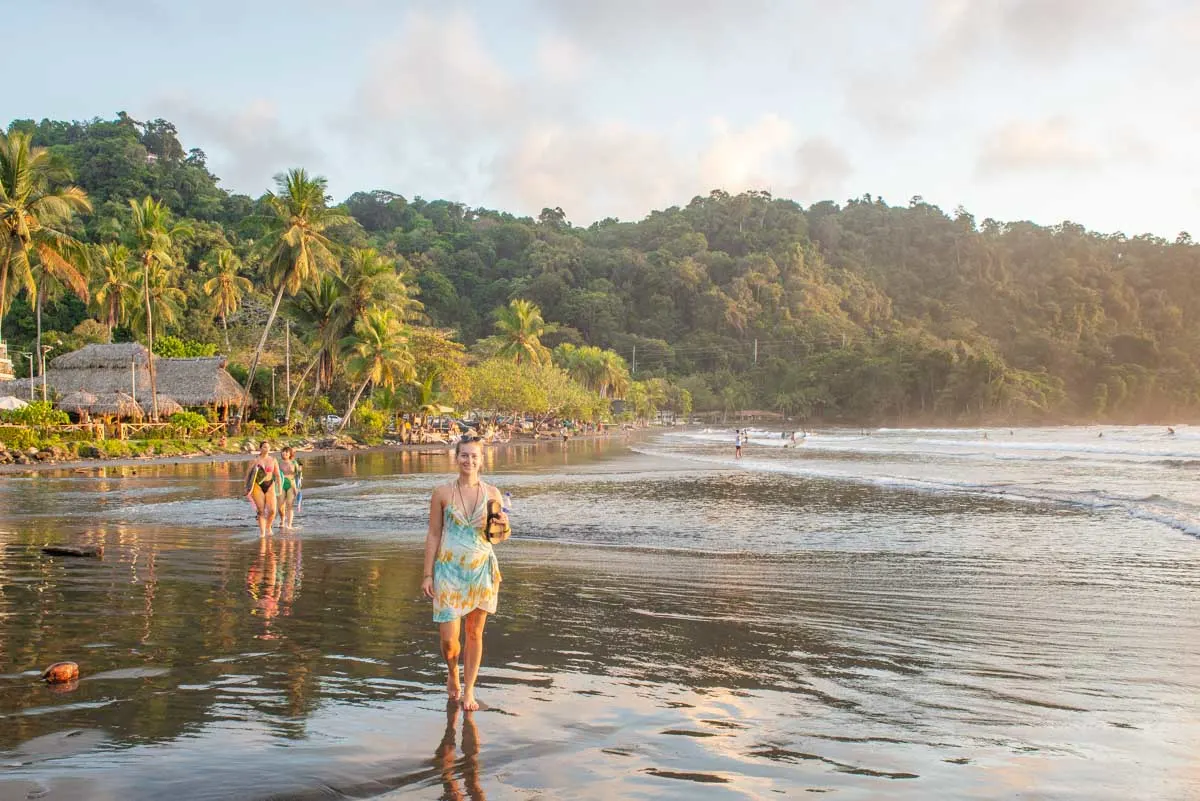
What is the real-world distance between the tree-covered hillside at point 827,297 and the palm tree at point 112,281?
33.4 m

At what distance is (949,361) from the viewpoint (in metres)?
116

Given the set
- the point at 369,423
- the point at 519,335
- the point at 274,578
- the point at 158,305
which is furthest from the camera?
the point at 519,335

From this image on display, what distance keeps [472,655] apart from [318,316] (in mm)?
46595

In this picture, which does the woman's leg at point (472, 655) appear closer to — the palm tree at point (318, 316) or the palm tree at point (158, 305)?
Answer: the palm tree at point (318, 316)

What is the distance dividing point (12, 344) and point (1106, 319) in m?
141

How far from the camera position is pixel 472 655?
5.06 metres

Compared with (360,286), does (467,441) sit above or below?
below

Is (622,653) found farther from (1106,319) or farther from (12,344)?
(1106,319)

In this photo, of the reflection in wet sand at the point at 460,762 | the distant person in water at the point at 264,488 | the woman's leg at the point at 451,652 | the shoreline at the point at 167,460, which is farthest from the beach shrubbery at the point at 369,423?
the reflection in wet sand at the point at 460,762

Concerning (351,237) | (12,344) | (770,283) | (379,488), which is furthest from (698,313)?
(379,488)

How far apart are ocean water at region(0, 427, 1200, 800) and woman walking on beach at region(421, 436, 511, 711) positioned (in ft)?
1.36

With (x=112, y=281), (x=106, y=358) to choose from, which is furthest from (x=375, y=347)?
A: (x=112, y=281)

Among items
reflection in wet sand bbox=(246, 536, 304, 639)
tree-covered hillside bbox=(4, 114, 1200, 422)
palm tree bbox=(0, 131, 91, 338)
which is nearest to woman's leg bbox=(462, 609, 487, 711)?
reflection in wet sand bbox=(246, 536, 304, 639)

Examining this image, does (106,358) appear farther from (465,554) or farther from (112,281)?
(465,554)
